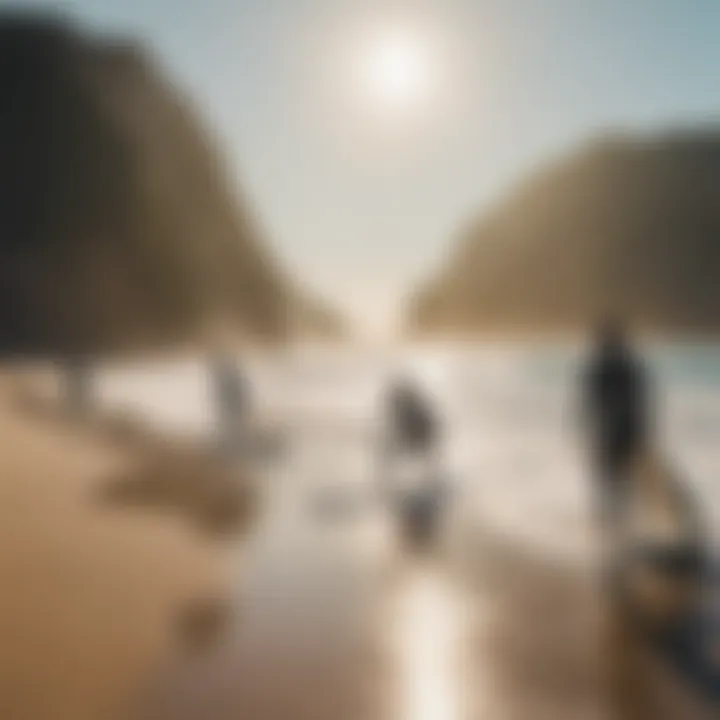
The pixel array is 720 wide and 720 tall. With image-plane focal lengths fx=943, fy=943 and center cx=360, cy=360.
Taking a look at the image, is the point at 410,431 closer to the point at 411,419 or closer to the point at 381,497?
the point at 411,419

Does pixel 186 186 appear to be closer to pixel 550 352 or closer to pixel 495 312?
pixel 495 312

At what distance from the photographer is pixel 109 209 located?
1.72 m

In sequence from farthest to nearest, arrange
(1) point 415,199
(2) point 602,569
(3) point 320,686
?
(1) point 415,199
(2) point 602,569
(3) point 320,686

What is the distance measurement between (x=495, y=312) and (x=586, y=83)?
1.46 ft

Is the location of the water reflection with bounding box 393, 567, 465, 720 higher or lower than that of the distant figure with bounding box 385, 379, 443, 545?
lower

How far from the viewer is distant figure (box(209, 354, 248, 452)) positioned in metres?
1.68

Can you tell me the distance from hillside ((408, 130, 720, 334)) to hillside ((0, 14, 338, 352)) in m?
0.32

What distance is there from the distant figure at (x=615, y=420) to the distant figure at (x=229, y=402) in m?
0.61

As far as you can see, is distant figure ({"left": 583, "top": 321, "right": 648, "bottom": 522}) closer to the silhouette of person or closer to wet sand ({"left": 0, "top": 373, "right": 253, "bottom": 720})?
the silhouette of person

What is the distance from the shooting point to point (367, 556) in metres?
1.59

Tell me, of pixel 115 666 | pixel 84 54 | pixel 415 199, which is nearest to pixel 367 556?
pixel 115 666

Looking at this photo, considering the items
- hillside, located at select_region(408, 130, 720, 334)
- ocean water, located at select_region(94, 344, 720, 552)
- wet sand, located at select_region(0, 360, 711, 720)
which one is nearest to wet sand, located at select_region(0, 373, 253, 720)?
wet sand, located at select_region(0, 360, 711, 720)

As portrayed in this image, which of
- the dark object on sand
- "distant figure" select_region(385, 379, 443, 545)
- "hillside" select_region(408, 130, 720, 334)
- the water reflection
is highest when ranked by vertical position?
"hillside" select_region(408, 130, 720, 334)

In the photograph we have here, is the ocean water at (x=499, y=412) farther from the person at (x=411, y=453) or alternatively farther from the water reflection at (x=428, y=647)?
the water reflection at (x=428, y=647)
